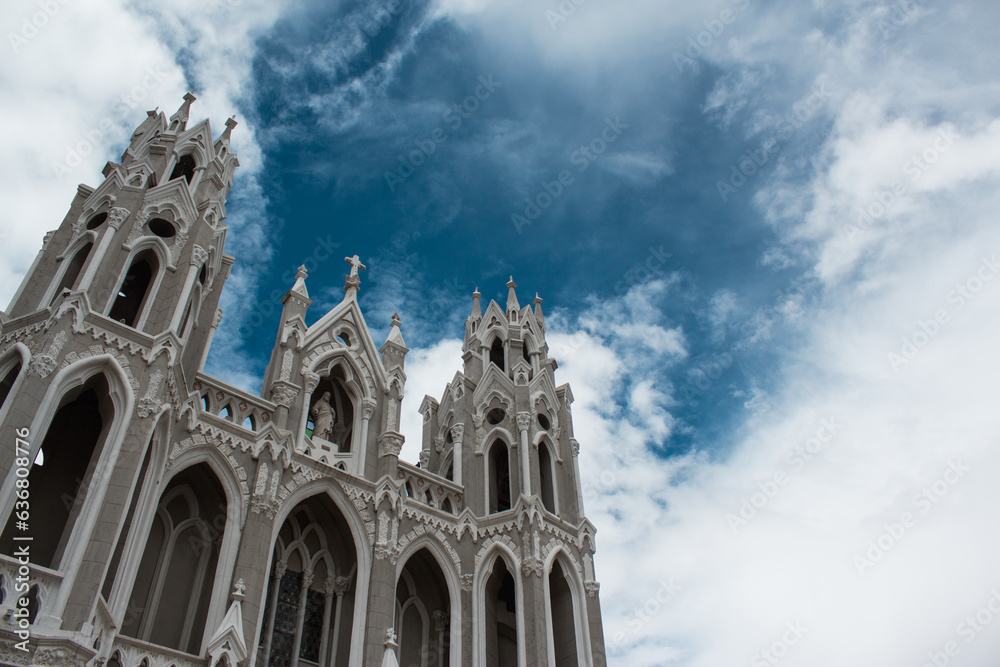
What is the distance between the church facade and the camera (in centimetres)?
1377

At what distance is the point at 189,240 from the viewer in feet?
61.2

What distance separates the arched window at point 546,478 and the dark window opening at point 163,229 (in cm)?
1217

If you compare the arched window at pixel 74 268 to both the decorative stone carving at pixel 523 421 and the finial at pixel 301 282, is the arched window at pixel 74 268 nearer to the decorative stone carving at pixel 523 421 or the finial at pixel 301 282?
the finial at pixel 301 282

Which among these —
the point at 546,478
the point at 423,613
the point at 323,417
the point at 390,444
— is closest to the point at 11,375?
the point at 323,417

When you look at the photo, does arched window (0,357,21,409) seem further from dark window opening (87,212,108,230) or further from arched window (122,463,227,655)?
dark window opening (87,212,108,230)

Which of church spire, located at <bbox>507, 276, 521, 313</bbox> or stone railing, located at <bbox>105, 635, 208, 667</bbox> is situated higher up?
church spire, located at <bbox>507, 276, 521, 313</bbox>

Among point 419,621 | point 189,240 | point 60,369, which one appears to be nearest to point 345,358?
point 189,240

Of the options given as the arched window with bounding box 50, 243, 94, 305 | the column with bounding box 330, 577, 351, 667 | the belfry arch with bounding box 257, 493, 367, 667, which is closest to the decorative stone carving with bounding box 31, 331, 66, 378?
the arched window with bounding box 50, 243, 94, 305

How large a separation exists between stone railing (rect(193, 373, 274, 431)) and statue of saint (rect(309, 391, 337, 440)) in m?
1.83

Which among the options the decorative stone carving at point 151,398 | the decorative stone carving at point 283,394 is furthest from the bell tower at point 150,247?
the decorative stone carving at point 283,394

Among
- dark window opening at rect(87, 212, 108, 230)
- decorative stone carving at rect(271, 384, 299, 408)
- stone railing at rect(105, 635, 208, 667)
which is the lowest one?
stone railing at rect(105, 635, 208, 667)

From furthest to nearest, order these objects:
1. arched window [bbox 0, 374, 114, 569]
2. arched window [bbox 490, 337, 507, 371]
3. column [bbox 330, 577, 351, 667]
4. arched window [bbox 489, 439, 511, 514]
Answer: arched window [bbox 490, 337, 507, 371], arched window [bbox 489, 439, 511, 514], column [bbox 330, 577, 351, 667], arched window [bbox 0, 374, 114, 569]

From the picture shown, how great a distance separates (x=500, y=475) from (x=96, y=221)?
45.4 feet

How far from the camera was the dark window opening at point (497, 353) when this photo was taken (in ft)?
95.1
